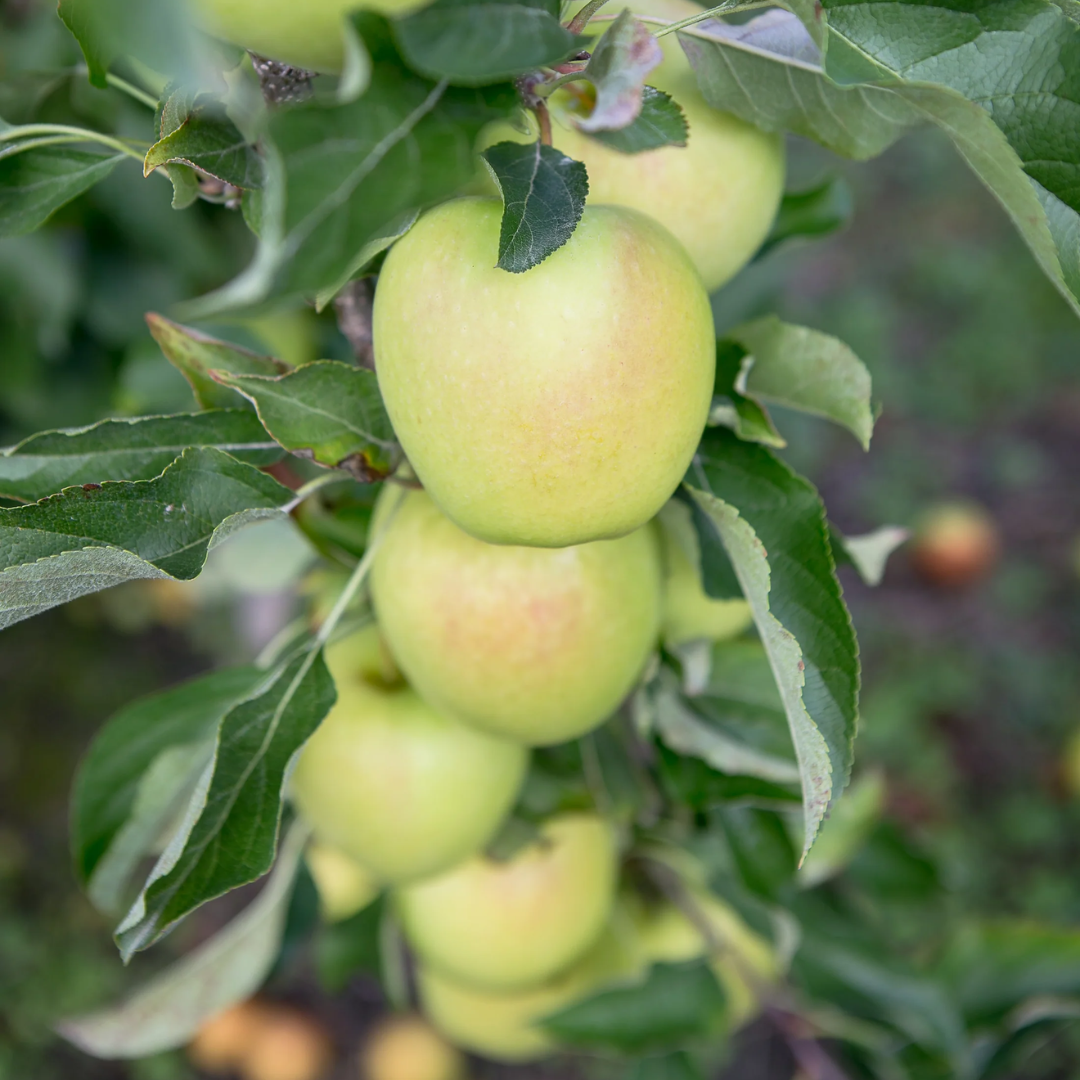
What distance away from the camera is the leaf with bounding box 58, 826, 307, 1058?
2.11 feet

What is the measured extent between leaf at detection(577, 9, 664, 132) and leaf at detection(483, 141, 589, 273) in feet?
0.07

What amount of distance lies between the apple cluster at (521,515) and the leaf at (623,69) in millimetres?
38

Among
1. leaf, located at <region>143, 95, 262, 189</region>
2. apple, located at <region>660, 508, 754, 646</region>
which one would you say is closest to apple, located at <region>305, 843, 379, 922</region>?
apple, located at <region>660, 508, 754, 646</region>

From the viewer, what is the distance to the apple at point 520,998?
2.63 feet

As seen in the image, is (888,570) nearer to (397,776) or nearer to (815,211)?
(815,211)

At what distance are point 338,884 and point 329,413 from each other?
0.62m

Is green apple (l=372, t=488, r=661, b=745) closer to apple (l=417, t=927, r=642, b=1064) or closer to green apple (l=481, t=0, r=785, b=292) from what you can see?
green apple (l=481, t=0, r=785, b=292)

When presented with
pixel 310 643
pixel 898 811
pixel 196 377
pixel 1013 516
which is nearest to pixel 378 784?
pixel 310 643

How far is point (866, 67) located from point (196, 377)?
308 millimetres

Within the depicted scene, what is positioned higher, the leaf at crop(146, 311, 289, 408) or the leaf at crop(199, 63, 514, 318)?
the leaf at crop(199, 63, 514, 318)

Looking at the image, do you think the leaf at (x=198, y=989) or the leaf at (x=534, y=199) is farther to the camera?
the leaf at (x=198, y=989)

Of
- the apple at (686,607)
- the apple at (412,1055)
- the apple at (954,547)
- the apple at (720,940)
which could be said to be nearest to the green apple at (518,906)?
the apple at (720,940)

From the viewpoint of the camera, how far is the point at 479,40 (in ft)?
0.80

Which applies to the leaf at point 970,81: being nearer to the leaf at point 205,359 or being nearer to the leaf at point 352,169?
the leaf at point 352,169
